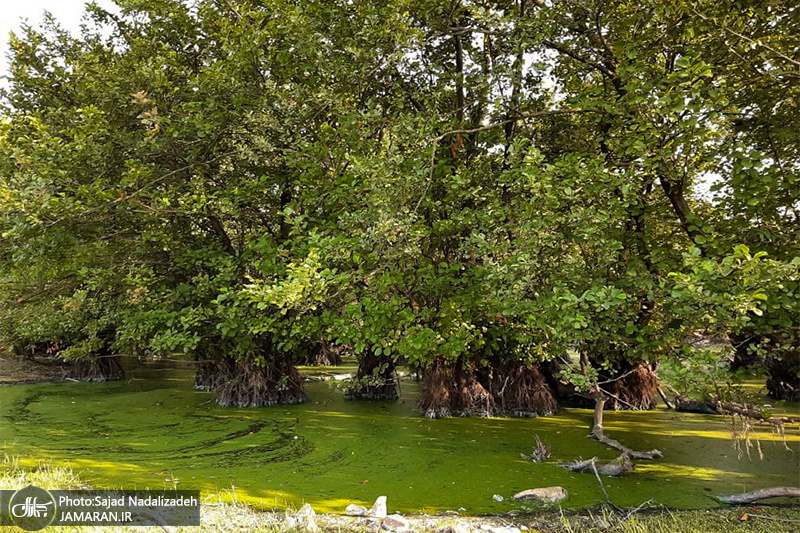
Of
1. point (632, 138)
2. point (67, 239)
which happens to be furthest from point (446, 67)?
point (67, 239)

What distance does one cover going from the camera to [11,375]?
45.5 ft

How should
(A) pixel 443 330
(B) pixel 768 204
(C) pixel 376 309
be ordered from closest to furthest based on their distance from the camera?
(B) pixel 768 204 < (C) pixel 376 309 < (A) pixel 443 330

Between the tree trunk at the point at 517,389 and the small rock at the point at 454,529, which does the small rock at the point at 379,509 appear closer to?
the small rock at the point at 454,529

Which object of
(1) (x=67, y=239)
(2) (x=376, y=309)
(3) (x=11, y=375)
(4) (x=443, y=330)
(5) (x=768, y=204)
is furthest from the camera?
(3) (x=11, y=375)

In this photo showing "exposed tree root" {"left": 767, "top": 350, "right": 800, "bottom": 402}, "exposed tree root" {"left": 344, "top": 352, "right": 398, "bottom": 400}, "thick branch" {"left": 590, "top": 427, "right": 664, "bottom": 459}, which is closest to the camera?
"thick branch" {"left": 590, "top": 427, "right": 664, "bottom": 459}

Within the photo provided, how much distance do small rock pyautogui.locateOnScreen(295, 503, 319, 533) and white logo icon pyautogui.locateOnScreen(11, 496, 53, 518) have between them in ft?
5.85

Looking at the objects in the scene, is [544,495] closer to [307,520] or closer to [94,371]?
[307,520]

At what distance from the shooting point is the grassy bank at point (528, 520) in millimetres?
3699

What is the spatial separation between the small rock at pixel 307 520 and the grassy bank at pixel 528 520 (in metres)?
0.09

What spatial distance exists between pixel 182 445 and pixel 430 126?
5.00 meters

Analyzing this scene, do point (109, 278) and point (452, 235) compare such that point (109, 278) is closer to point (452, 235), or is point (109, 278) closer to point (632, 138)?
point (452, 235)

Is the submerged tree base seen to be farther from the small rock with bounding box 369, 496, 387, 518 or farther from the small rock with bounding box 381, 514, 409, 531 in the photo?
the small rock with bounding box 381, 514, 409, 531

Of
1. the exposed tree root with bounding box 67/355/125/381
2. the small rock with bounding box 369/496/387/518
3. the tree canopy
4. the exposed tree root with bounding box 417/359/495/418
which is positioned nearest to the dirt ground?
the exposed tree root with bounding box 67/355/125/381

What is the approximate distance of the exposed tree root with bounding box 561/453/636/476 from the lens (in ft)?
17.3
